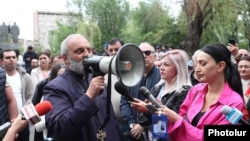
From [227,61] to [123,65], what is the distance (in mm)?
944

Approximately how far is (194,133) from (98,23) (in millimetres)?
61778

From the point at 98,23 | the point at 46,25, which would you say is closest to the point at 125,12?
the point at 98,23

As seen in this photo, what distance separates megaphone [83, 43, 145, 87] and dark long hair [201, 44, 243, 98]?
2.17ft

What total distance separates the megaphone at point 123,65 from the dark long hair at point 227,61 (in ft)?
2.17

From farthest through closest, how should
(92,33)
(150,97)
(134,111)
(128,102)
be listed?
(92,33) < (134,111) < (128,102) < (150,97)

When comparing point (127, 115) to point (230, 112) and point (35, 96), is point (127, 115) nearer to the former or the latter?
point (35, 96)

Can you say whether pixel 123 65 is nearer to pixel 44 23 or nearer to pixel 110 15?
pixel 110 15

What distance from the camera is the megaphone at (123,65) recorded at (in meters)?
2.70

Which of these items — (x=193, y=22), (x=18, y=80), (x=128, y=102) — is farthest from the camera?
(x=193, y=22)

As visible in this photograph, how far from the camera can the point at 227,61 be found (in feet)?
10.7

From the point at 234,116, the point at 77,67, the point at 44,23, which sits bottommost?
the point at 234,116

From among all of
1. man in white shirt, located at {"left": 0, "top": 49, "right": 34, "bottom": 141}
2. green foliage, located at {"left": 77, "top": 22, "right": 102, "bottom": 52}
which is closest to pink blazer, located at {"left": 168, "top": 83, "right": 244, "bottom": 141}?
man in white shirt, located at {"left": 0, "top": 49, "right": 34, "bottom": 141}

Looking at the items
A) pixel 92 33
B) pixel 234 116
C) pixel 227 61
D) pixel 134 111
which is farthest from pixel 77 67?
pixel 92 33

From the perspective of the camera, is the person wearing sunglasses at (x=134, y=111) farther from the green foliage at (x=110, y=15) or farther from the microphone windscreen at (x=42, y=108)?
the green foliage at (x=110, y=15)
